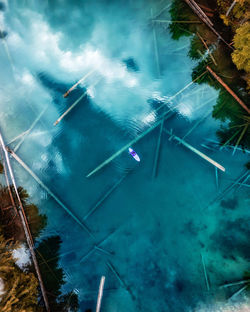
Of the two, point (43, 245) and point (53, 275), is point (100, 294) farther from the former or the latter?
point (43, 245)

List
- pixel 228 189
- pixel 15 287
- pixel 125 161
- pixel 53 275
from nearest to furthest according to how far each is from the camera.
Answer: pixel 15 287, pixel 228 189, pixel 125 161, pixel 53 275

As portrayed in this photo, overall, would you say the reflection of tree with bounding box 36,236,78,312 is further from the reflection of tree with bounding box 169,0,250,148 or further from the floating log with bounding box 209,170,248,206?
the reflection of tree with bounding box 169,0,250,148

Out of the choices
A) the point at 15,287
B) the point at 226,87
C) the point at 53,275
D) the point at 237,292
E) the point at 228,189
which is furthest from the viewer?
the point at 53,275

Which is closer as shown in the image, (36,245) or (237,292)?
(237,292)

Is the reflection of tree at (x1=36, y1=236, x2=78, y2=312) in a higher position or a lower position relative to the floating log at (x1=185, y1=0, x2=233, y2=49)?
lower

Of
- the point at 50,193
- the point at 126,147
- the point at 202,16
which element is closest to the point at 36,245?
the point at 50,193

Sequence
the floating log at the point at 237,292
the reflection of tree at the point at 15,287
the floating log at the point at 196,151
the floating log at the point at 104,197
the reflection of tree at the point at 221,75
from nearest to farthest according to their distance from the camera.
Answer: the reflection of tree at the point at 15,287, the floating log at the point at 237,292, the floating log at the point at 196,151, the reflection of tree at the point at 221,75, the floating log at the point at 104,197

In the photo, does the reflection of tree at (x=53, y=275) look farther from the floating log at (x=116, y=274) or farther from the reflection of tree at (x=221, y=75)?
the reflection of tree at (x=221, y=75)

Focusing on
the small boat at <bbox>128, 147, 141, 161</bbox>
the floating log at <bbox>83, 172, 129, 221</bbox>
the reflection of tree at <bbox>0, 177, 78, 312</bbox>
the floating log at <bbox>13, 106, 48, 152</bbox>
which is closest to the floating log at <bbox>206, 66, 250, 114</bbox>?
the small boat at <bbox>128, 147, 141, 161</bbox>

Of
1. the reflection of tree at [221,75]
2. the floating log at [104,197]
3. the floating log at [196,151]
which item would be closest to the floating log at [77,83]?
the reflection of tree at [221,75]
